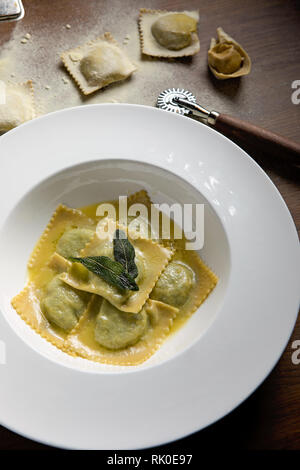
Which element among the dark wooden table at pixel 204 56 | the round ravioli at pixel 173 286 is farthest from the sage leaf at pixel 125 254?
the dark wooden table at pixel 204 56

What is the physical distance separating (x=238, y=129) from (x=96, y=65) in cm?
107

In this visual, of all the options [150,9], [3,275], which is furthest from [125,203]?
[150,9]

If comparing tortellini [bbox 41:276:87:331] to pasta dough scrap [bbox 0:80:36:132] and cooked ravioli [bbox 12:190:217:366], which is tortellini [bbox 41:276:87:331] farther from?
pasta dough scrap [bbox 0:80:36:132]

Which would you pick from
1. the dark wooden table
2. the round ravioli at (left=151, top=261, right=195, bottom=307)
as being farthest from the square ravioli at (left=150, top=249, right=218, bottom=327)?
the dark wooden table

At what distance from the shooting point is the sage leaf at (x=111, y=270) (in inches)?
102

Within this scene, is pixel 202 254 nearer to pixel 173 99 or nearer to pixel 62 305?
pixel 62 305

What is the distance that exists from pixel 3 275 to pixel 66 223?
526 mm

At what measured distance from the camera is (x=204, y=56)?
323 centimetres

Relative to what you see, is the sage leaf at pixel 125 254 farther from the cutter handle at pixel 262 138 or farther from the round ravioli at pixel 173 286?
the cutter handle at pixel 262 138

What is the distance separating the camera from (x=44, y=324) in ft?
8.89

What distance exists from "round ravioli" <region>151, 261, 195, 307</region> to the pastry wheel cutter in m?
0.97

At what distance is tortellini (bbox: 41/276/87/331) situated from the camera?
2.66 meters

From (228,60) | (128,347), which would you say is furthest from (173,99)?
(128,347)

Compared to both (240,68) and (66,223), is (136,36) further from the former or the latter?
(66,223)
